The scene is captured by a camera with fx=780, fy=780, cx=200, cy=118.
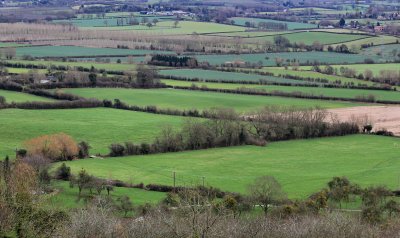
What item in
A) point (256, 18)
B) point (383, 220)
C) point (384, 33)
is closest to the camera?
point (383, 220)

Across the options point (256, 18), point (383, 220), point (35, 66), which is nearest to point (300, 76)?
point (35, 66)

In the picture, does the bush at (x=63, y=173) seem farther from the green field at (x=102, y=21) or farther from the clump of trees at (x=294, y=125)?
the green field at (x=102, y=21)

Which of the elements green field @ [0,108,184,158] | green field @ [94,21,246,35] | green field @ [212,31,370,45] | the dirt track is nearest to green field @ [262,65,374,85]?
the dirt track

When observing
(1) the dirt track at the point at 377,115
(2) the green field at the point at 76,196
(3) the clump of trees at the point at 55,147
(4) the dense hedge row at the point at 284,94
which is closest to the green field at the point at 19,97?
(4) the dense hedge row at the point at 284,94

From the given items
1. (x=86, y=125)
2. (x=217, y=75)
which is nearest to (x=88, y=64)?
(x=217, y=75)

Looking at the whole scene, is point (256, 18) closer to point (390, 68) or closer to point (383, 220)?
point (390, 68)

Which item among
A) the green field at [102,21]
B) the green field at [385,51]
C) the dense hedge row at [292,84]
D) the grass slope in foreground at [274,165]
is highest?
the green field at [102,21]

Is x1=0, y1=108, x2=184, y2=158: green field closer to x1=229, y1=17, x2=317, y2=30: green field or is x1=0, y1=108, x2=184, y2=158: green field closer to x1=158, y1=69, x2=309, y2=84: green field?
x1=158, y1=69, x2=309, y2=84: green field
